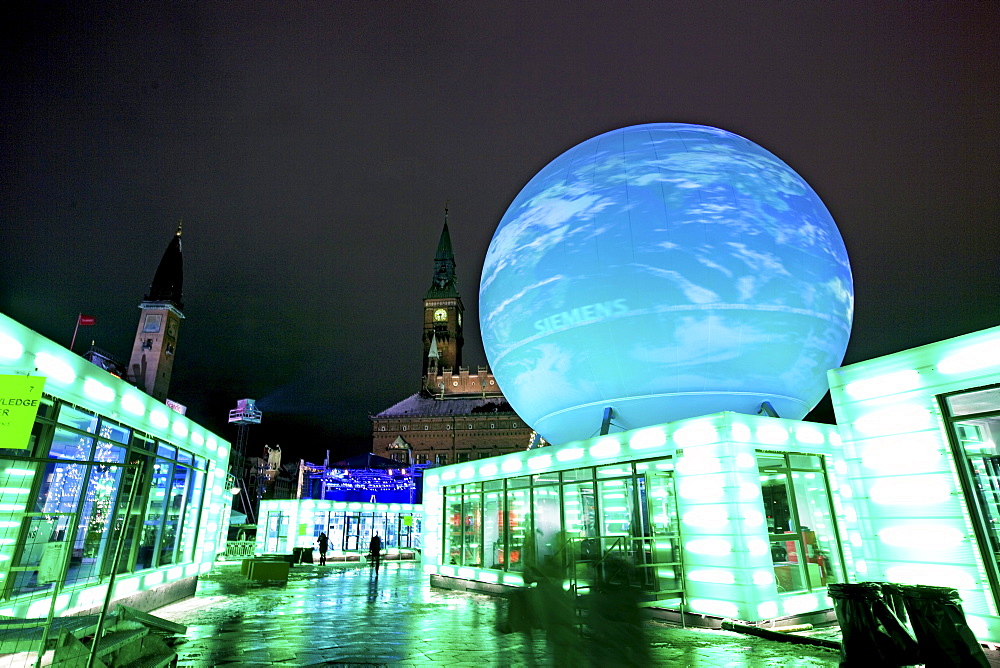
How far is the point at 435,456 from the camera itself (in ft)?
276

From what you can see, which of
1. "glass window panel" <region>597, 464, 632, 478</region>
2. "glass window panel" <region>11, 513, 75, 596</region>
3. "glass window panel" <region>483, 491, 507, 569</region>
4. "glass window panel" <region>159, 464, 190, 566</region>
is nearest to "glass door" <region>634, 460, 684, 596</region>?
"glass window panel" <region>597, 464, 632, 478</region>

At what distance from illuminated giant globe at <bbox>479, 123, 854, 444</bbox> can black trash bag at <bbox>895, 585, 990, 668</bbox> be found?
6.67 m

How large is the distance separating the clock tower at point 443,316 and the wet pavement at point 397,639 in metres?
87.7

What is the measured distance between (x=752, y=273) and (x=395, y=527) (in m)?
37.1

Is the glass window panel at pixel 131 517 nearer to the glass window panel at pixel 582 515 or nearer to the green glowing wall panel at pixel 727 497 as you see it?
the glass window panel at pixel 582 515

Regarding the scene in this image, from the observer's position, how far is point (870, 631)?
5855 mm

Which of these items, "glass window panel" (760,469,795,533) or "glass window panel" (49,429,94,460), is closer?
"glass window panel" (49,429,94,460)

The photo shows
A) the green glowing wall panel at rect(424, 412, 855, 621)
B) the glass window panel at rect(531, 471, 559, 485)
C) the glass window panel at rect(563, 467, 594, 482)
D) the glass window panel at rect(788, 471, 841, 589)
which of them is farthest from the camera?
the glass window panel at rect(531, 471, 559, 485)

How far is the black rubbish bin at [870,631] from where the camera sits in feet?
18.7

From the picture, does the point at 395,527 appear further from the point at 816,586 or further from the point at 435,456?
the point at 435,456

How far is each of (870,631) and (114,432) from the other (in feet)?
40.7

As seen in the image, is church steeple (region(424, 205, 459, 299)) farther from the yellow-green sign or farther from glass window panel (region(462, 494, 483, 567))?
the yellow-green sign

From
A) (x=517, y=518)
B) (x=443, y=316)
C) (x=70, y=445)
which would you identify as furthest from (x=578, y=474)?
(x=443, y=316)

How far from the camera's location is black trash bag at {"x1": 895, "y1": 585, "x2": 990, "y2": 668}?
213 inches
